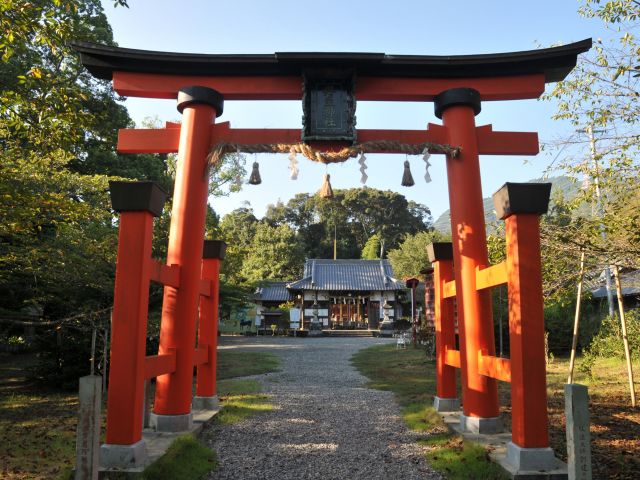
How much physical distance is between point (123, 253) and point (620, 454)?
522 centimetres

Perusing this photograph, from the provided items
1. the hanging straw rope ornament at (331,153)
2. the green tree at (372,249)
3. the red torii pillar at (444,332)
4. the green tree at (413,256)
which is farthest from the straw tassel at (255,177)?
the green tree at (372,249)

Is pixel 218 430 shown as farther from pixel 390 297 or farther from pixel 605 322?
pixel 390 297

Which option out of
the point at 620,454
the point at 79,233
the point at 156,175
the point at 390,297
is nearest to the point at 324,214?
the point at 390,297

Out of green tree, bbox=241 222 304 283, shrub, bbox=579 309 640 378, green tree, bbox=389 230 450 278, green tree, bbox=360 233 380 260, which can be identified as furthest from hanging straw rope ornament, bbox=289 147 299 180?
green tree, bbox=360 233 380 260

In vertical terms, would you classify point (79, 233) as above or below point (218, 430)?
above

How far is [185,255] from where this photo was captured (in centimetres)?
576

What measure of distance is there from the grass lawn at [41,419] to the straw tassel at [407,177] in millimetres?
4026

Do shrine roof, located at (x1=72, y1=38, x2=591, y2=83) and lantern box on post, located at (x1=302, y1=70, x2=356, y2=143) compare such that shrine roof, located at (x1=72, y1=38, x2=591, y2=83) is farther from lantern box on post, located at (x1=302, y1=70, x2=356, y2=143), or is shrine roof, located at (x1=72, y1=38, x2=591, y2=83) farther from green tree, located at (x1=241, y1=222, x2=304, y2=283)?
green tree, located at (x1=241, y1=222, x2=304, y2=283)

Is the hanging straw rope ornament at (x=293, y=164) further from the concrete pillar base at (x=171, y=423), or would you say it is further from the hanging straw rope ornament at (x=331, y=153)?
the concrete pillar base at (x=171, y=423)

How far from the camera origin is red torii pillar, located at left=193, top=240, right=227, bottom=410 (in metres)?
6.99

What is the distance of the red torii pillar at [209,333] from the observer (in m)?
6.99

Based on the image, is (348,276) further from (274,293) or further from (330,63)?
(330,63)

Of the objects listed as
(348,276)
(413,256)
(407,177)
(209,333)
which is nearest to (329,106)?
(407,177)

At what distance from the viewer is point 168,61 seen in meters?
6.13
